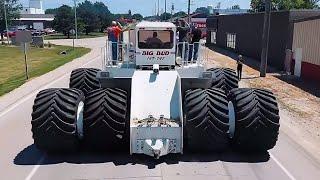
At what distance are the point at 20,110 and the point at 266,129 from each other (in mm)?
9981

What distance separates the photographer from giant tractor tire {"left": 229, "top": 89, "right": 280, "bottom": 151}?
11.2 meters

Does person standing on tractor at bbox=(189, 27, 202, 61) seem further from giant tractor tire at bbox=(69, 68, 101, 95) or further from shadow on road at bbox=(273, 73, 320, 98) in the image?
shadow on road at bbox=(273, 73, 320, 98)

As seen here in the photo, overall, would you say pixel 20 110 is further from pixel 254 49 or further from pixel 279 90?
pixel 254 49

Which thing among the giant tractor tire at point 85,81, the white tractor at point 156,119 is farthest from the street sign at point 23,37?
the white tractor at point 156,119

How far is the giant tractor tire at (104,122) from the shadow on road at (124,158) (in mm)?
268

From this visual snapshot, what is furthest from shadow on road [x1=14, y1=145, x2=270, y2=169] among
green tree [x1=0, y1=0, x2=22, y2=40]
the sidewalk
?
green tree [x1=0, y1=0, x2=22, y2=40]

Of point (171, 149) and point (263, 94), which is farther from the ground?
point (263, 94)

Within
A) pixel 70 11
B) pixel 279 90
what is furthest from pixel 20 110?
pixel 70 11

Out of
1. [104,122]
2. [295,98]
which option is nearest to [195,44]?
[104,122]

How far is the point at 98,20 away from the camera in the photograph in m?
110

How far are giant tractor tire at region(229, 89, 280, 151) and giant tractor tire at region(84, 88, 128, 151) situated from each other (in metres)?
2.91

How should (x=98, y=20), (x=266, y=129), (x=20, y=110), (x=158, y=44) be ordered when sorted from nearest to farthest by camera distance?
(x=266, y=129) → (x=158, y=44) → (x=20, y=110) → (x=98, y=20)

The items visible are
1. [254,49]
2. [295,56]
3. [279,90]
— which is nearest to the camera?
[279,90]

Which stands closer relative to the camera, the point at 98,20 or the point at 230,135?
the point at 230,135
